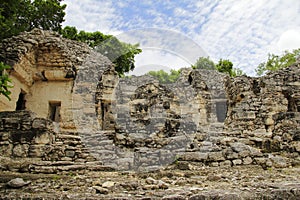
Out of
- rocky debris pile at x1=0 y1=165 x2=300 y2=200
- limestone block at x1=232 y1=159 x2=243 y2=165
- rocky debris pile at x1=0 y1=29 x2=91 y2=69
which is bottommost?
rocky debris pile at x1=0 y1=165 x2=300 y2=200

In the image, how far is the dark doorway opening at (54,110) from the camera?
1012 centimetres

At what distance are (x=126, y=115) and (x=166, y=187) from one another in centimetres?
716

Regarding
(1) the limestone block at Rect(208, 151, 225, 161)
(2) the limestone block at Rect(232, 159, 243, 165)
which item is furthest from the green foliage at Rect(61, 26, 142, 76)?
(2) the limestone block at Rect(232, 159, 243, 165)

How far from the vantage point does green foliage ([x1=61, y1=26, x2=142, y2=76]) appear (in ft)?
62.2

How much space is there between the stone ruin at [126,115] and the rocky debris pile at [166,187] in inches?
35.2

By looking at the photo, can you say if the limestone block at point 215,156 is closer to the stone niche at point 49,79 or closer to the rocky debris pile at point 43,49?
the stone niche at point 49,79

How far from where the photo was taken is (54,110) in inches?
412

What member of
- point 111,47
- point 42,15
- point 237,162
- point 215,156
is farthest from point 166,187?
point 111,47

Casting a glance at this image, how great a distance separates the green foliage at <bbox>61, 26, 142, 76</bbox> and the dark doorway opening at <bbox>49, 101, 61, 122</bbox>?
8.66 metres

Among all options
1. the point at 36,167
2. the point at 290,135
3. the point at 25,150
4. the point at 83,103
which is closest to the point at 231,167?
the point at 290,135

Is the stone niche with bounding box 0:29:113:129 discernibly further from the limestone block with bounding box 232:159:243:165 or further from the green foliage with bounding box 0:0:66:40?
the limestone block with bounding box 232:159:243:165

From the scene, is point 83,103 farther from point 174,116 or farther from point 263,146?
point 263,146

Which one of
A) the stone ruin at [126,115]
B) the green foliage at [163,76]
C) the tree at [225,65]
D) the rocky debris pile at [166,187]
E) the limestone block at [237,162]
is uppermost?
the tree at [225,65]

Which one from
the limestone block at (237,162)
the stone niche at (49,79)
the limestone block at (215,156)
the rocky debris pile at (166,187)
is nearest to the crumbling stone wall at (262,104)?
the limestone block at (237,162)
